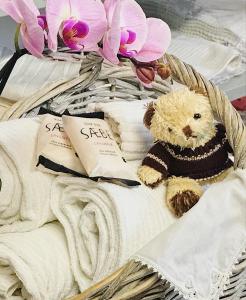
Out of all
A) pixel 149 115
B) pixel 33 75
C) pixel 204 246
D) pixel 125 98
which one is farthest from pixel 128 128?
pixel 33 75

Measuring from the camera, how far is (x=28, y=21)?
633 millimetres

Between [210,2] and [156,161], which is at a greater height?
[156,161]

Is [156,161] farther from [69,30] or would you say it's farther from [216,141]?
[69,30]

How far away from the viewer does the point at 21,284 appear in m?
0.73

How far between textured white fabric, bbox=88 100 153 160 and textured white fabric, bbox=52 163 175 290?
0.12m

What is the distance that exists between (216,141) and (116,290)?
1.10 ft

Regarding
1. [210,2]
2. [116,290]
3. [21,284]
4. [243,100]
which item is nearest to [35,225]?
[21,284]

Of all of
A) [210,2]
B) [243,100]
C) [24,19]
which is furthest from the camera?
[210,2]

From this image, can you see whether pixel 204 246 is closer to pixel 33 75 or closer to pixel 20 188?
pixel 20 188

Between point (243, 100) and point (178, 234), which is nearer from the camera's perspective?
point (178, 234)

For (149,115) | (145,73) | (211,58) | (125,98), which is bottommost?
(211,58)

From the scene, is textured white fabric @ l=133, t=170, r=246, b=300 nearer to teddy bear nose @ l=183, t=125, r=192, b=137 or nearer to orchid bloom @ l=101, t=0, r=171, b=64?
teddy bear nose @ l=183, t=125, r=192, b=137

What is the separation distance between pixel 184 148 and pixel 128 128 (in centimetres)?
12

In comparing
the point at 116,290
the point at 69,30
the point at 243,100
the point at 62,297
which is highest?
the point at 69,30
